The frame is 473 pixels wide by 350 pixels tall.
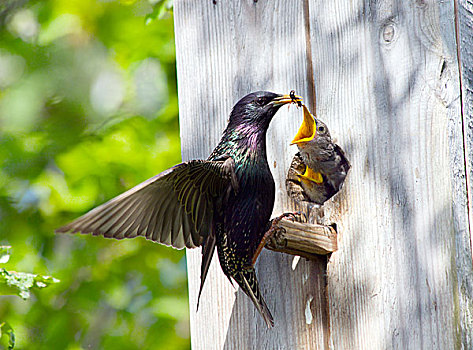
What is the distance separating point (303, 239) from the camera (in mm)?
1674

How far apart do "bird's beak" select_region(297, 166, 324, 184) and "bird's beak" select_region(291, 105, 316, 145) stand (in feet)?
0.35

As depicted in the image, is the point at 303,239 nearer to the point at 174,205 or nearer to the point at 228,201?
the point at 228,201

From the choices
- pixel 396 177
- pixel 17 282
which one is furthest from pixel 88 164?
pixel 396 177

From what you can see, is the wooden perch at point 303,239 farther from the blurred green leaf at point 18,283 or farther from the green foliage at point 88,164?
the green foliage at point 88,164

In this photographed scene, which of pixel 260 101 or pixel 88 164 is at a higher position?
pixel 88 164

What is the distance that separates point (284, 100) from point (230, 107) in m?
0.35

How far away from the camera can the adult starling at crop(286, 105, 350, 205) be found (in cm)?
180

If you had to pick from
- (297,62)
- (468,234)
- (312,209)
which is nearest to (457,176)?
(468,234)

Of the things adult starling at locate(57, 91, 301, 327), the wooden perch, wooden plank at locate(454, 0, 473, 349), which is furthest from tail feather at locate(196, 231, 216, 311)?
wooden plank at locate(454, 0, 473, 349)

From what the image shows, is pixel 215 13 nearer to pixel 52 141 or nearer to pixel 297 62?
pixel 297 62

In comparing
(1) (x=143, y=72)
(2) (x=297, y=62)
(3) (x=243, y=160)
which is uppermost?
(1) (x=143, y=72)

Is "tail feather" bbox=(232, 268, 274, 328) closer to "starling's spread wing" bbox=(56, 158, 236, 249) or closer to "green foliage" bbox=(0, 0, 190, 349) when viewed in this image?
"starling's spread wing" bbox=(56, 158, 236, 249)

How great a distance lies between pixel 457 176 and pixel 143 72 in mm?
2362

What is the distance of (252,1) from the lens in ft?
6.76
